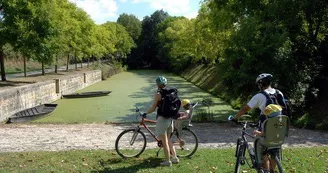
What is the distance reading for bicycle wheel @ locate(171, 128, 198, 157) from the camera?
25.7 feet

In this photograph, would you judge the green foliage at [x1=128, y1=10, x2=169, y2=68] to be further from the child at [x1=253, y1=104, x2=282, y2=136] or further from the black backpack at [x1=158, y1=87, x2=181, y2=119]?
the child at [x1=253, y1=104, x2=282, y2=136]

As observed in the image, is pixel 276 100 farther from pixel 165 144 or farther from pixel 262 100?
pixel 165 144

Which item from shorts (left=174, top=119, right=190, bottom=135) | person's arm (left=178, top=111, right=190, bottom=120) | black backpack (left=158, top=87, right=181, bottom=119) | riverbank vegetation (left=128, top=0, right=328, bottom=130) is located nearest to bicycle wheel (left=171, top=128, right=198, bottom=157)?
shorts (left=174, top=119, right=190, bottom=135)

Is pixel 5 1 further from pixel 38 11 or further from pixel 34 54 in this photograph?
pixel 34 54

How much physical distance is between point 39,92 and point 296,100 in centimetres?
1532

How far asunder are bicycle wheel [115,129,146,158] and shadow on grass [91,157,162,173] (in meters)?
0.22

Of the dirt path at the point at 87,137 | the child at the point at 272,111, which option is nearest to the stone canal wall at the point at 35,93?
the dirt path at the point at 87,137

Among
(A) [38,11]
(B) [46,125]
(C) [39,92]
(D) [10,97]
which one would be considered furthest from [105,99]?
(B) [46,125]

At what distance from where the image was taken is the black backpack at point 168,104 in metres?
6.77

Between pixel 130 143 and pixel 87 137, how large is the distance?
11.1 feet

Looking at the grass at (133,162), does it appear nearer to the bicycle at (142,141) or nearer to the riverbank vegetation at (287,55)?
the bicycle at (142,141)

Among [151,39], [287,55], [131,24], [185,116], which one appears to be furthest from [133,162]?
[131,24]

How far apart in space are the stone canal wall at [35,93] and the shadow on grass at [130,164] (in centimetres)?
1071

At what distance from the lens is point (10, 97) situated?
57.7 ft
